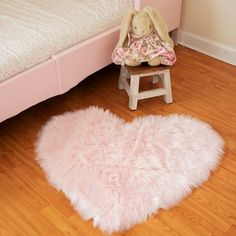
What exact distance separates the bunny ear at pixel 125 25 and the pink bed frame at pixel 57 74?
12cm

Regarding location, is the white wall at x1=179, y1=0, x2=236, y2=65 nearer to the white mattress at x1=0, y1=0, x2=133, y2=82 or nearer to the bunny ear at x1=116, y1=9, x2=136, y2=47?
the white mattress at x1=0, y1=0, x2=133, y2=82

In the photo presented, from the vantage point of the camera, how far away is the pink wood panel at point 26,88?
159cm

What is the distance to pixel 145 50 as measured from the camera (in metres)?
1.85

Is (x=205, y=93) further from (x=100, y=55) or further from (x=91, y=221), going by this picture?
(x=91, y=221)

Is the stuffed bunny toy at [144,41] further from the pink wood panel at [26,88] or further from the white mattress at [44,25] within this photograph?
the pink wood panel at [26,88]

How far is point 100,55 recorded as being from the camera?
6.45 ft

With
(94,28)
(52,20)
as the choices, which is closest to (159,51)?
(94,28)

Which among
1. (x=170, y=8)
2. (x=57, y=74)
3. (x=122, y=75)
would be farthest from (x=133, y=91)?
(x=170, y=8)

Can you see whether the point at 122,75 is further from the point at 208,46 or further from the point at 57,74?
the point at 208,46

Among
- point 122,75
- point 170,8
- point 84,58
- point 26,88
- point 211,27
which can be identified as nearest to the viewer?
point 26,88

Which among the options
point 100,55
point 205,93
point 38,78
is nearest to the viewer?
point 38,78

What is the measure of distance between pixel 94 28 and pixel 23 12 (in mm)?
406

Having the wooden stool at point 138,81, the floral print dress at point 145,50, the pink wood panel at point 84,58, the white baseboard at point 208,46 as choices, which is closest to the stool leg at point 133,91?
the wooden stool at point 138,81

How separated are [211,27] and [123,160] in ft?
4.32
